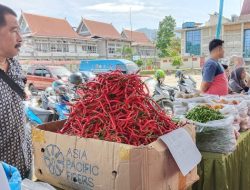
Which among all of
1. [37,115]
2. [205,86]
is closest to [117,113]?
[205,86]

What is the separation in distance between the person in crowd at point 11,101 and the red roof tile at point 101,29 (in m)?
30.9

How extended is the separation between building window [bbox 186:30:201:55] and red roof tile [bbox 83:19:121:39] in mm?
9029

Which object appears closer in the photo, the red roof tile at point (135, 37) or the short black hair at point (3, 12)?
the short black hair at point (3, 12)

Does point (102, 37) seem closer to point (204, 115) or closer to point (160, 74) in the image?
point (160, 74)

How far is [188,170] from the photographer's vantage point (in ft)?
3.82

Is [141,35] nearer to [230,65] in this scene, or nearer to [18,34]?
[230,65]

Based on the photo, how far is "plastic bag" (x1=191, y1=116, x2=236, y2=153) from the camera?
1.79 meters

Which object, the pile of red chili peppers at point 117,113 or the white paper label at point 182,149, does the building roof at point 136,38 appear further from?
the white paper label at point 182,149

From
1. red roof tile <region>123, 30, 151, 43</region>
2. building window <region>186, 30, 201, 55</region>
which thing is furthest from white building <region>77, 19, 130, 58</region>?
building window <region>186, 30, 201, 55</region>

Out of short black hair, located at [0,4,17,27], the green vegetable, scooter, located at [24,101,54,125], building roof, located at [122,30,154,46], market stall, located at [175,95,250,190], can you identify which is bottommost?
scooter, located at [24,101,54,125]

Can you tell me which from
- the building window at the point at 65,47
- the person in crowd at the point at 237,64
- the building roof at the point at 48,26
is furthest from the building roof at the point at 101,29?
the person in crowd at the point at 237,64

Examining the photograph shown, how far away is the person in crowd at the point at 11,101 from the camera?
1.37 metres

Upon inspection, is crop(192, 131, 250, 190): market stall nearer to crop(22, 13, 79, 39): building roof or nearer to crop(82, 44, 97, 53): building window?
crop(22, 13, 79, 39): building roof

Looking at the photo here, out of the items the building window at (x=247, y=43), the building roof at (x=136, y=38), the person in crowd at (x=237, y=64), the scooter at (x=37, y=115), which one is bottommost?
the scooter at (x=37, y=115)
